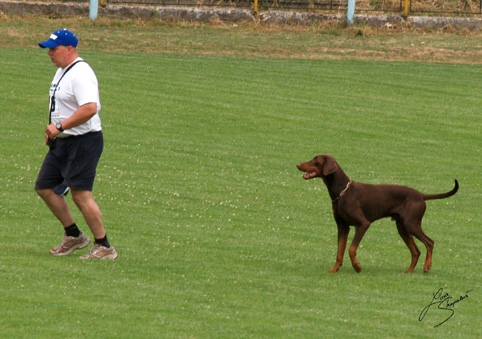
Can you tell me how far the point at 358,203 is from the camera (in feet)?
33.1

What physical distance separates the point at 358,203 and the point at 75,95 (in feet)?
8.98

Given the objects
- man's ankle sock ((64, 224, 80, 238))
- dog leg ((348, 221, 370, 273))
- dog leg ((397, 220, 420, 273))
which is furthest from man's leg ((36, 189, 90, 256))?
dog leg ((397, 220, 420, 273))

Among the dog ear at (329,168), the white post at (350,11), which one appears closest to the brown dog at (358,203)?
the dog ear at (329,168)

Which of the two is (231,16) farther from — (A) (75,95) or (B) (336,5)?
(A) (75,95)

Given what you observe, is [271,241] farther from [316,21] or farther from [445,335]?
[316,21]

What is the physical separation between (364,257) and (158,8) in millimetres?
21077

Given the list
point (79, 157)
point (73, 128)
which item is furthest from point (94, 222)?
point (73, 128)

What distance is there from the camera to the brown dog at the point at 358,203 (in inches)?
397

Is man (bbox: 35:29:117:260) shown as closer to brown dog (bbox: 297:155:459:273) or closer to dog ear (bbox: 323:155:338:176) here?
brown dog (bbox: 297:155:459:273)

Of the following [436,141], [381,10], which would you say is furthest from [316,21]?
[436,141]

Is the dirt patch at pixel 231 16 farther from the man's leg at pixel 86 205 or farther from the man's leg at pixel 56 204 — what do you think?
the man's leg at pixel 86 205

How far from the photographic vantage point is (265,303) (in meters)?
8.87

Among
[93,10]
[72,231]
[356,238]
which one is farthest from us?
[93,10]

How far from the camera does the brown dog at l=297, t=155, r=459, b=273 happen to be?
1008 centimetres
